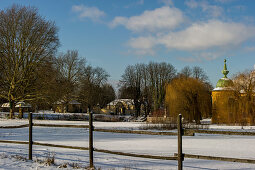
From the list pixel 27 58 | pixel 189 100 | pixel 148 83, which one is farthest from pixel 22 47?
pixel 148 83

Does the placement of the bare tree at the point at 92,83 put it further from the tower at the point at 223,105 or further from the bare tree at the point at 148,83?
the tower at the point at 223,105

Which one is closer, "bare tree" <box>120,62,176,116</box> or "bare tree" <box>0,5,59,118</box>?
"bare tree" <box>0,5,59,118</box>

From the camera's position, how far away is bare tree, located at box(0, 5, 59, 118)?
111 feet

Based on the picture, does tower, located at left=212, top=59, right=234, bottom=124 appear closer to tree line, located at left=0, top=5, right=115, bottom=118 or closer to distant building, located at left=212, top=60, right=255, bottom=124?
distant building, located at left=212, top=60, right=255, bottom=124

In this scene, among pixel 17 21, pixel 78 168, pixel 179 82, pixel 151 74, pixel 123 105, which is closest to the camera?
pixel 78 168

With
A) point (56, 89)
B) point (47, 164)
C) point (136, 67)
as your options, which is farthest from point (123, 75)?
point (47, 164)

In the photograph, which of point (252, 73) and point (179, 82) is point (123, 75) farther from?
point (252, 73)

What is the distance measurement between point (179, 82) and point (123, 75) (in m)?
30.1

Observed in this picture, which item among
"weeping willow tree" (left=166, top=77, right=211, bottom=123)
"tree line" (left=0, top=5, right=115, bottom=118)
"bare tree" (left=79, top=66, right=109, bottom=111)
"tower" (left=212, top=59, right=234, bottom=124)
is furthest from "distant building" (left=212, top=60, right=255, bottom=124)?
"bare tree" (left=79, top=66, right=109, bottom=111)

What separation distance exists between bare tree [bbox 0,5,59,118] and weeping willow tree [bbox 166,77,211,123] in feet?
52.3

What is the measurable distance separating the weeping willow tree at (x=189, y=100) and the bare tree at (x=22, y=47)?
15.9m

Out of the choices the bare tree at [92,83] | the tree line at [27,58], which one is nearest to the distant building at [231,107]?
the tree line at [27,58]

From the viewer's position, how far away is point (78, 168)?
7215 mm

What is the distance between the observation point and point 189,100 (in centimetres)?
3784
